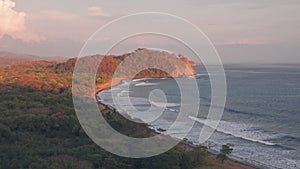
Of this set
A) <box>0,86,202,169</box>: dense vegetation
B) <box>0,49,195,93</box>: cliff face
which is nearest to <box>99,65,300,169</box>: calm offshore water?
<box>0,86,202,169</box>: dense vegetation

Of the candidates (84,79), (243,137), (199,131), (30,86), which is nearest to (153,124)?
(199,131)

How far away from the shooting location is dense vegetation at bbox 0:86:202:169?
15.0m

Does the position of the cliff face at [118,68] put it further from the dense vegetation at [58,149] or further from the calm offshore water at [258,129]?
the dense vegetation at [58,149]

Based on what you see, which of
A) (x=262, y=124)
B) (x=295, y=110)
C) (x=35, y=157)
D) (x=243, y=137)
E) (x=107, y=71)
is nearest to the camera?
(x=35, y=157)

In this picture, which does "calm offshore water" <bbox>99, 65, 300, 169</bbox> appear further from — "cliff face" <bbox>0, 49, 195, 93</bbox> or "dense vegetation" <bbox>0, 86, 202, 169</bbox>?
"cliff face" <bbox>0, 49, 195, 93</bbox>

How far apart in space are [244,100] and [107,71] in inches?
1916

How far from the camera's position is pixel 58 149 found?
55.6 ft

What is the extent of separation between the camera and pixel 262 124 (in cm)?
3222

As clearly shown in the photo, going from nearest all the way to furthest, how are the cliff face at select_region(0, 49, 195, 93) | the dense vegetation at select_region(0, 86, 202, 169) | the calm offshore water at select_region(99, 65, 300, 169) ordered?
the dense vegetation at select_region(0, 86, 202, 169) → the calm offshore water at select_region(99, 65, 300, 169) → the cliff face at select_region(0, 49, 195, 93)

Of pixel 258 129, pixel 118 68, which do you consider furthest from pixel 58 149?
pixel 118 68

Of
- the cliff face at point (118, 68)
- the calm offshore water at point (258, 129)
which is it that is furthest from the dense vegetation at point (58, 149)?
the cliff face at point (118, 68)

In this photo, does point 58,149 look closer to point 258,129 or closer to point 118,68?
point 258,129

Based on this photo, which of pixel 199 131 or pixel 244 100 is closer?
pixel 199 131

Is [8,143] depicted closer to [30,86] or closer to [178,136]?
[178,136]
